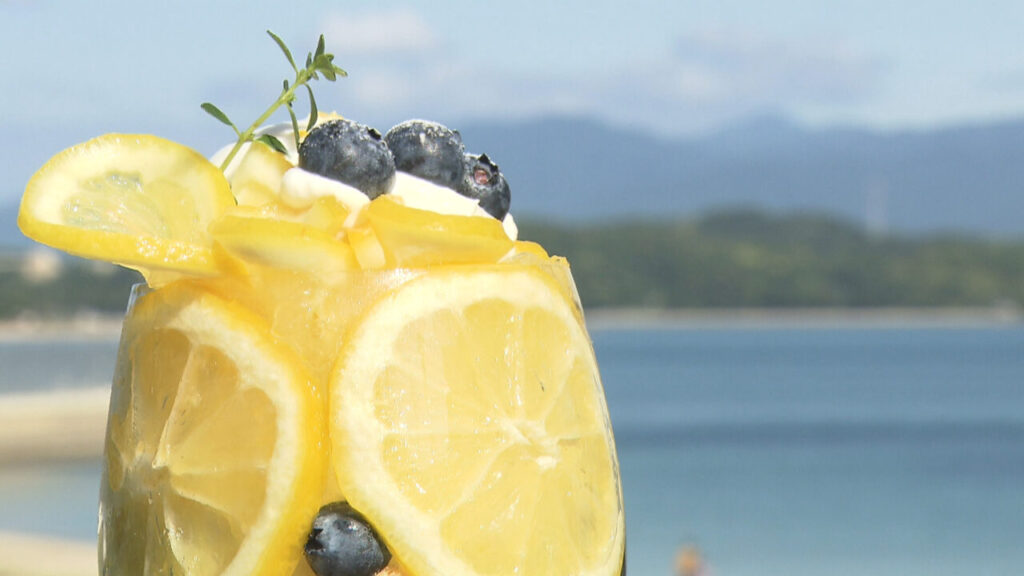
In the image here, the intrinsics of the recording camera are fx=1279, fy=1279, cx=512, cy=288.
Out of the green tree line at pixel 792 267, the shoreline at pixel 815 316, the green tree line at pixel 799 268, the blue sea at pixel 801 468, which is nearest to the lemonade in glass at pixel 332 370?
the blue sea at pixel 801 468

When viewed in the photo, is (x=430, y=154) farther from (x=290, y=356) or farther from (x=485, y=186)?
(x=290, y=356)

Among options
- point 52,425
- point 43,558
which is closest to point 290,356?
point 43,558

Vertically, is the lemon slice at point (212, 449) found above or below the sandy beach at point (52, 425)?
above

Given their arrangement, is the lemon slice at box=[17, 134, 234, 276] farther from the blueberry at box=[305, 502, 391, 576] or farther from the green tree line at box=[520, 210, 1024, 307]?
the green tree line at box=[520, 210, 1024, 307]

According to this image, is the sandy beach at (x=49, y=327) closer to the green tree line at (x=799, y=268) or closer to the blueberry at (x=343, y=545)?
the green tree line at (x=799, y=268)

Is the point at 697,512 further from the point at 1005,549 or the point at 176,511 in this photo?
the point at 176,511

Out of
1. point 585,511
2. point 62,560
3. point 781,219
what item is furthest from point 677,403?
point 585,511
